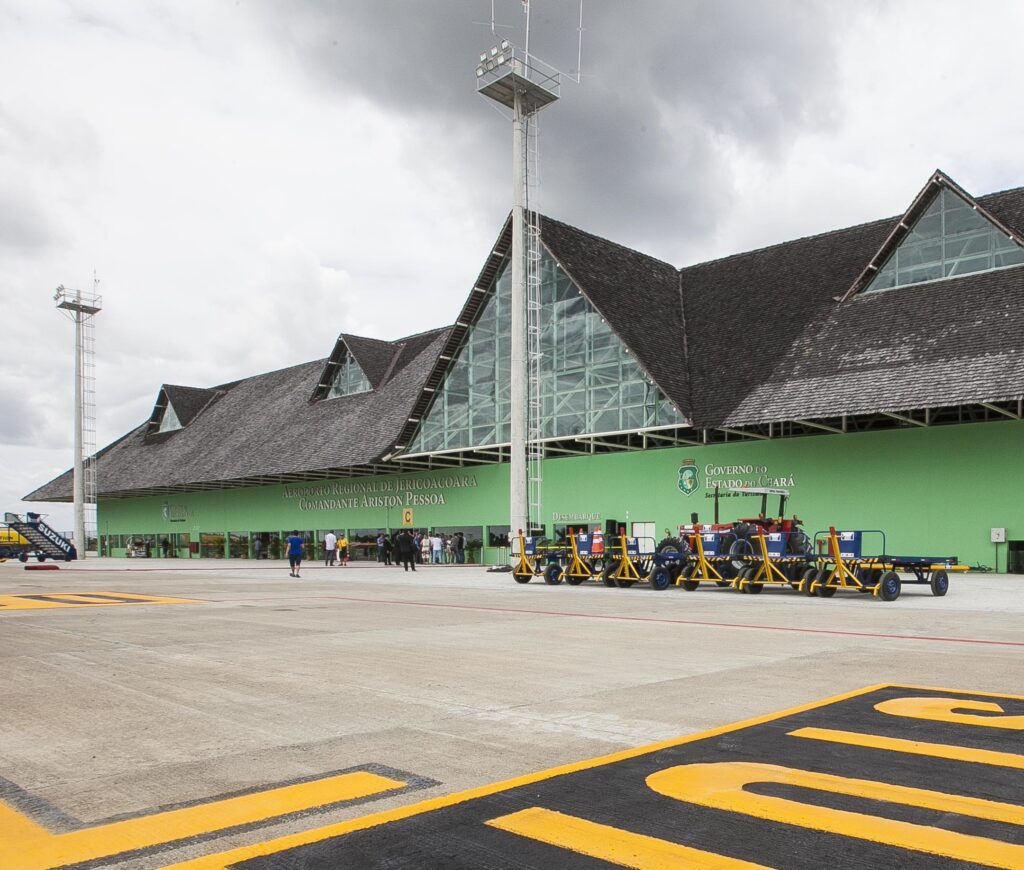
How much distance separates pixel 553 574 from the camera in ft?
79.7

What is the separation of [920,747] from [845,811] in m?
1.49

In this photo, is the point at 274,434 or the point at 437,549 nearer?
the point at 437,549

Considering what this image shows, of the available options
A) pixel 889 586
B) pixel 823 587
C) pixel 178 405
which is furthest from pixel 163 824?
pixel 178 405

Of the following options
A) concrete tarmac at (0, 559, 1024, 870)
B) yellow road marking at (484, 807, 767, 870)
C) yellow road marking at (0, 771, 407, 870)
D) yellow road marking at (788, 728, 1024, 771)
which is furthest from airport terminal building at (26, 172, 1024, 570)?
yellow road marking at (484, 807, 767, 870)

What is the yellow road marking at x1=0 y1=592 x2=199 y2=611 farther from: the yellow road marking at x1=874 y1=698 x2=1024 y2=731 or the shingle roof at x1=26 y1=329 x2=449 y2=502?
the shingle roof at x1=26 y1=329 x2=449 y2=502

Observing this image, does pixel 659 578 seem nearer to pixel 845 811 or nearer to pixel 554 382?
pixel 554 382

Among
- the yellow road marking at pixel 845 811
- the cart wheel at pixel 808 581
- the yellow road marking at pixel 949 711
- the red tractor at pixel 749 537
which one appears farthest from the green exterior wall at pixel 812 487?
the yellow road marking at pixel 845 811

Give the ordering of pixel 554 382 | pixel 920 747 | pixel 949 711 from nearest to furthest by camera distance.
Answer: pixel 920 747 → pixel 949 711 → pixel 554 382

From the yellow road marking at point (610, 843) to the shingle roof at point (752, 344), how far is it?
2267cm

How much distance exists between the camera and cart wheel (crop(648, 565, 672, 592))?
21531mm

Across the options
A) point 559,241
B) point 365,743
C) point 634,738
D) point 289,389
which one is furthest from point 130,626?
point 289,389

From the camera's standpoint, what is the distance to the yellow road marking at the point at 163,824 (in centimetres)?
396

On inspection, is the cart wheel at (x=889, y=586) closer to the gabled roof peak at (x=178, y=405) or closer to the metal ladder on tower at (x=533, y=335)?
the metal ladder on tower at (x=533, y=335)

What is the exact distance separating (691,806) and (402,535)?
28746mm
